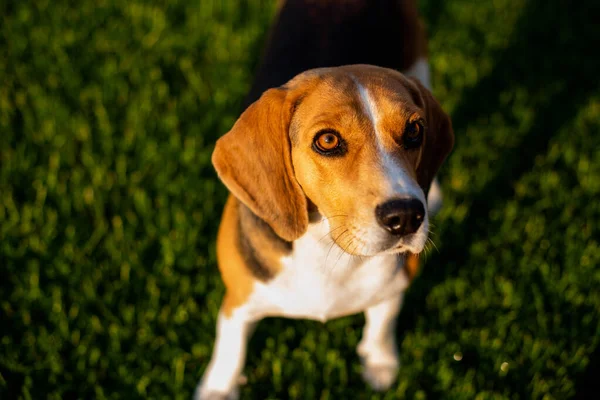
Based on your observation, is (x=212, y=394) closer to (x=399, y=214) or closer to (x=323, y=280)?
(x=323, y=280)

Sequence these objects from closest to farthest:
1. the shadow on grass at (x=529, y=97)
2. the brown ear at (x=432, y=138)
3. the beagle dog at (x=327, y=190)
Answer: the beagle dog at (x=327, y=190) < the brown ear at (x=432, y=138) < the shadow on grass at (x=529, y=97)

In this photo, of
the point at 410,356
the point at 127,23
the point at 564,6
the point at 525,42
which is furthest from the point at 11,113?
the point at 564,6

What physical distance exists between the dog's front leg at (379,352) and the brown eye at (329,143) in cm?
129

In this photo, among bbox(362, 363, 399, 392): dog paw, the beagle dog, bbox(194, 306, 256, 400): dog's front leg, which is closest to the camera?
the beagle dog

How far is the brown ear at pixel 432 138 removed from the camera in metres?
3.09

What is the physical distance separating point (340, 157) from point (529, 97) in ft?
12.2

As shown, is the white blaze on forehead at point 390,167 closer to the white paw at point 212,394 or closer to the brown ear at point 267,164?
the brown ear at point 267,164

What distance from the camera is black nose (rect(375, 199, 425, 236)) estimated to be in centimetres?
253

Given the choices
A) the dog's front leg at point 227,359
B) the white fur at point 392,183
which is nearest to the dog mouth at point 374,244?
the white fur at point 392,183

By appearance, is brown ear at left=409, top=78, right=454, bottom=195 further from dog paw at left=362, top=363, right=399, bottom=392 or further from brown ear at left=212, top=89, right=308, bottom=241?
dog paw at left=362, top=363, right=399, bottom=392

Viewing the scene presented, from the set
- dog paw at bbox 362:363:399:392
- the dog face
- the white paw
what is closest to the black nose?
the dog face

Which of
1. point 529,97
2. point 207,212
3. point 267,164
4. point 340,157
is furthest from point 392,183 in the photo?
point 529,97

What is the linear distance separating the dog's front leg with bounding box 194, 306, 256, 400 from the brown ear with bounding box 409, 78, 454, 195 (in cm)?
118

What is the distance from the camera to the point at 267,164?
2836 mm
